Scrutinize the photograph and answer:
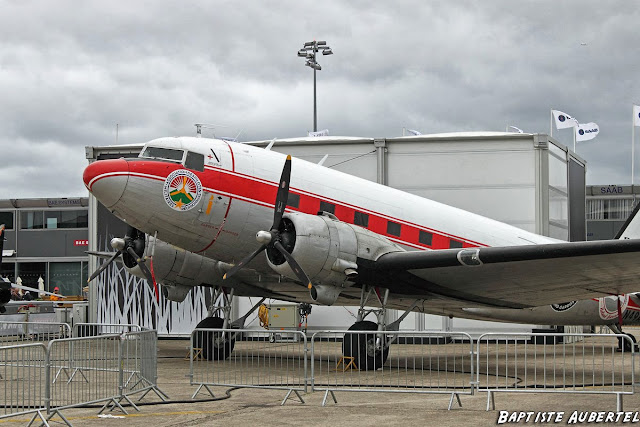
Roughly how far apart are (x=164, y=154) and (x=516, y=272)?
7379 millimetres

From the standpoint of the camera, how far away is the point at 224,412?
32.7ft

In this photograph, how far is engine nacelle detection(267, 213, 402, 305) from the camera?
1408 cm

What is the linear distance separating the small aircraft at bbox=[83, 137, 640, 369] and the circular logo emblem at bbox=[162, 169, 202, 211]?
20 mm

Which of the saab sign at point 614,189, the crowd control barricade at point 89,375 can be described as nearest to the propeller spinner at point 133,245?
the crowd control barricade at point 89,375

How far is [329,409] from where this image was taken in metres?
10.3

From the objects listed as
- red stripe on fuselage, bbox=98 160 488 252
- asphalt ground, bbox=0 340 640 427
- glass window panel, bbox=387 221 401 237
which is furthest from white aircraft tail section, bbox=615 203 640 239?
asphalt ground, bbox=0 340 640 427

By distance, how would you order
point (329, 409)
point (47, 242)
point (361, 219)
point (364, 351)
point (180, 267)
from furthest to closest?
1. point (47, 242)
2. point (180, 267)
3. point (361, 219)
4. point (364, 351)
5. point (329, 409)

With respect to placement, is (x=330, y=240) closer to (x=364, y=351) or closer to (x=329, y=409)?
(x=364, y=351)

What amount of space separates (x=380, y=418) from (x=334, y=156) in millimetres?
17378

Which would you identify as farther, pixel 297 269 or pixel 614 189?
pixel 614 189

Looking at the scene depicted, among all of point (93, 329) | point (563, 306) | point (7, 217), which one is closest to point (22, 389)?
point (93, 329)

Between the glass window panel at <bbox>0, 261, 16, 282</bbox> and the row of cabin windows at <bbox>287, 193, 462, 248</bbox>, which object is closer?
the row of cabin windows at <bbox>287, 193, 462, 248</bbox>

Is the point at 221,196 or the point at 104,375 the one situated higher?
the point at 221,196

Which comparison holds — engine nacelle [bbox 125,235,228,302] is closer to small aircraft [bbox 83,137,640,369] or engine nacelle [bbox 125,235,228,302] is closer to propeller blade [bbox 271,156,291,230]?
small aircraft [bbox 83,137,640,369]
